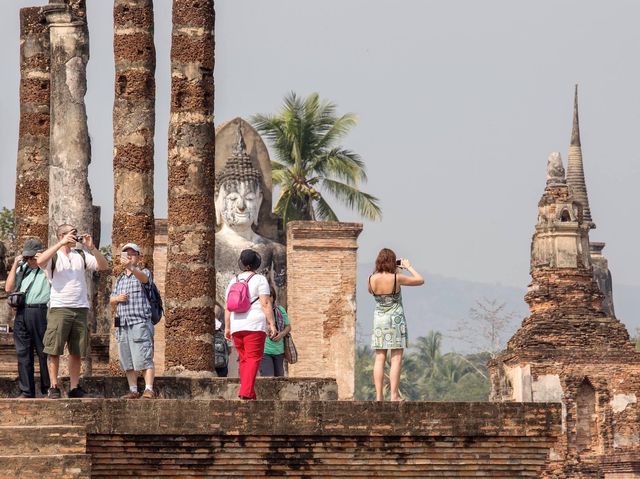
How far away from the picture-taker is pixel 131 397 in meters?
16.8

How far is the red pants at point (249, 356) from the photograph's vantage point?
1652 centimetres

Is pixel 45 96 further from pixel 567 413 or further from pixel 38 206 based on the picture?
pixel 567 413

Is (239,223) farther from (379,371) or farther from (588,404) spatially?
(379,371)

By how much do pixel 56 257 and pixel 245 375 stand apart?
1.83m

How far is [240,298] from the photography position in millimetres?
16578

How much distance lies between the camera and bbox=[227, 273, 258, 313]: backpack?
16.6 m

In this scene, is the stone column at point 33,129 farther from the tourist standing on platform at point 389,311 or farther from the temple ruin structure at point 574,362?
the temple ruin structure at point 574,362

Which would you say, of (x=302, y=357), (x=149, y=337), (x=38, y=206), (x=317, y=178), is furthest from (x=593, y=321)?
(x=149, y=337)

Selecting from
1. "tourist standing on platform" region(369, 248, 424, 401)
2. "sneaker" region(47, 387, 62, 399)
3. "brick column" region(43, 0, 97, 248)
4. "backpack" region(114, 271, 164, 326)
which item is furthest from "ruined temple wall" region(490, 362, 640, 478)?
"sneaker" region(47, 387, 62, 399)

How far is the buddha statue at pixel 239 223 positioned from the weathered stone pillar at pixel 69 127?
42.0 ft

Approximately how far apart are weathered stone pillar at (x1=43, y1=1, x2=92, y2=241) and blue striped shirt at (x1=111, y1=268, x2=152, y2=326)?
5.35m

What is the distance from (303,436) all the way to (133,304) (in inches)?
86.2

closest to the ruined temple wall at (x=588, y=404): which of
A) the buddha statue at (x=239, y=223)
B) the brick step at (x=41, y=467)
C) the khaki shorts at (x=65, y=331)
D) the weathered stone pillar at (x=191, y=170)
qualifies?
the buddha statue at (x=239, y=223)

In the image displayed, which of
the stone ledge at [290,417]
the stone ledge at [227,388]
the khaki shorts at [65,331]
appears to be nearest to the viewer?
the stone ledge at [290,417]
